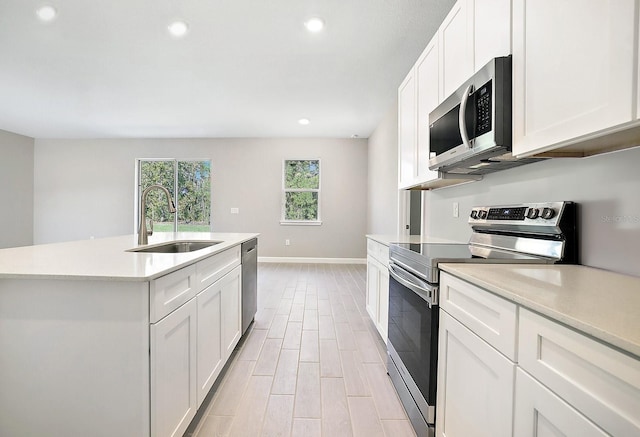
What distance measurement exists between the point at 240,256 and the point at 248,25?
6.38 ft

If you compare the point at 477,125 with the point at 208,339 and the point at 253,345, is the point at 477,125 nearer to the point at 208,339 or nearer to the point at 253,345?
the point at 208,339

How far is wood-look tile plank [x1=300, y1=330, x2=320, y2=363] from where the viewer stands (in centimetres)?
222

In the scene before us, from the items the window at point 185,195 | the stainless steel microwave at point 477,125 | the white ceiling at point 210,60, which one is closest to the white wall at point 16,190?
the white ceiling at point 210,60

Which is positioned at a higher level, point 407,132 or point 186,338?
point 407,132

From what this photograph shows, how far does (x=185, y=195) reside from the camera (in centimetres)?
632

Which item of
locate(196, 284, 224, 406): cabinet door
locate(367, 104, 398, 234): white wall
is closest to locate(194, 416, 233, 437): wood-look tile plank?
locate(196, 284, 224, 406): cabinet door

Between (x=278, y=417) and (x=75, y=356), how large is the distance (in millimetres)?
1005

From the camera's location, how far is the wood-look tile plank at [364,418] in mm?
1462

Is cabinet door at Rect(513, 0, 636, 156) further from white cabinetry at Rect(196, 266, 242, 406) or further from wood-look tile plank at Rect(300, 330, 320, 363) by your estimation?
wood-look tile plank at Rect(300, 330, 320, 363)

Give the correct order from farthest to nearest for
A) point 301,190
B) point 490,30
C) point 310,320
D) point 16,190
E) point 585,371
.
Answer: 1. point 301,190
2. point 16,190
3. point 310,320
4. point 490,30
5. point 585,371

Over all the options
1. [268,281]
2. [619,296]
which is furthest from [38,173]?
[619,296]

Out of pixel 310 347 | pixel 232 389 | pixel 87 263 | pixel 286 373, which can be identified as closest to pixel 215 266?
pixel 87 263

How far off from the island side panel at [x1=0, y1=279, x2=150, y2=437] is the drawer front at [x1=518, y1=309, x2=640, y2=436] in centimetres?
121

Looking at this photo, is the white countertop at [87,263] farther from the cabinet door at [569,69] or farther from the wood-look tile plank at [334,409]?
the cabinet door at [569,69]
